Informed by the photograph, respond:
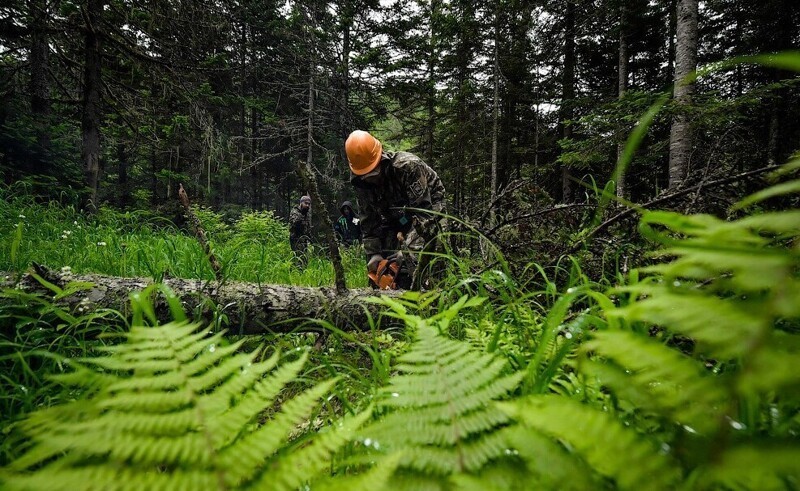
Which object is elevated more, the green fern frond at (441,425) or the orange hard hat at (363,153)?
the orange hard hat at (363,153)

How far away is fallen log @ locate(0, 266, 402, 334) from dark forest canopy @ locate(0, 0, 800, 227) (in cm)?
479

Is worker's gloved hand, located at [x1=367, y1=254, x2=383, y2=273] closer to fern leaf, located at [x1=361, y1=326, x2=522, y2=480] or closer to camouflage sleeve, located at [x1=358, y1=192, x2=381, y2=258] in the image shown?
camouflage sleeve, located at [x1=358, y1=192, x2=381, y2=258]

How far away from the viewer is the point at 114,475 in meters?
0.46

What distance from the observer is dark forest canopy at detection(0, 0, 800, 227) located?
6883mm

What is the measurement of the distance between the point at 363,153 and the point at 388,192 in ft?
2.10

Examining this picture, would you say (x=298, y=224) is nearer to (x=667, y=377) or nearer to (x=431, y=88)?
(x=431, y=88)

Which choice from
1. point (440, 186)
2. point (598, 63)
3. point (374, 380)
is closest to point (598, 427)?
point (374, 380)

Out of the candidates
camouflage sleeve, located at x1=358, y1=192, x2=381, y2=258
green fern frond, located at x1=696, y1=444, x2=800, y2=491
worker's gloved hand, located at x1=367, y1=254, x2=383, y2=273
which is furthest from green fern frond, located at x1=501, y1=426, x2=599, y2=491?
camouflage sleeve, located at x1=358, y1=192, x2=381, y2=258

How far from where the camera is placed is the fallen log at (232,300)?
204 centimetres

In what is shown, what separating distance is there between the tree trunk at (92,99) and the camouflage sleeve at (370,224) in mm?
5601

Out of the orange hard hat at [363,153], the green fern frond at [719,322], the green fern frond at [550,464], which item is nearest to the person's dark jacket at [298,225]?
the orange hard hat at [363,153]

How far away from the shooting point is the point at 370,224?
15.5 ft

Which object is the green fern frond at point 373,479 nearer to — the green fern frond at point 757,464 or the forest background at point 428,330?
the forest background at point 428,330

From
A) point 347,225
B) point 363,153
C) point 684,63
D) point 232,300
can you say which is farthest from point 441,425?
point 347,225
